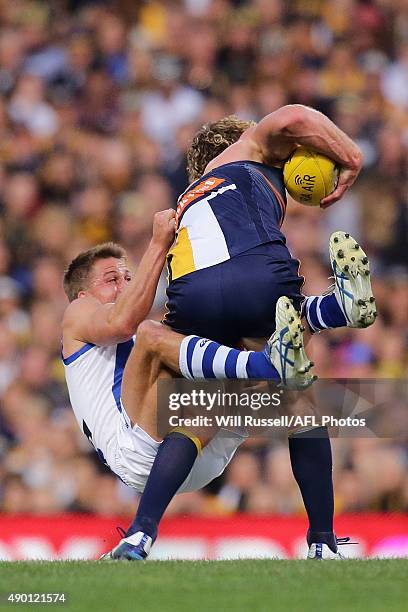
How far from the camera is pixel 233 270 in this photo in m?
4.93

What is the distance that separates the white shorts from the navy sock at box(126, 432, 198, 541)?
257 mm

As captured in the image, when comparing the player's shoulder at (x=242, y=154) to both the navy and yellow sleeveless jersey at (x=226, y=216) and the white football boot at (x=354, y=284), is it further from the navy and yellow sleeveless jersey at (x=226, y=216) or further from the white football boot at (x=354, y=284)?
the white football boot at (x=354, y=284)

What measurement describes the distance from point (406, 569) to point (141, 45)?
24.7 ft

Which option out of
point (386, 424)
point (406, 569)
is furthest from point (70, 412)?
point (406, 569)

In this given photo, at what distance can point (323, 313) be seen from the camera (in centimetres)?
498

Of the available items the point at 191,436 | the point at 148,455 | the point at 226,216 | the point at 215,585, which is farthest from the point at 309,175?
the point at 215,585

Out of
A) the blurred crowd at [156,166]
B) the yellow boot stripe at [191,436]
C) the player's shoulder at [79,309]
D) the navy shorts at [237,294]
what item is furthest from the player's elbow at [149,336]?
the blurred crowd at [156,166]

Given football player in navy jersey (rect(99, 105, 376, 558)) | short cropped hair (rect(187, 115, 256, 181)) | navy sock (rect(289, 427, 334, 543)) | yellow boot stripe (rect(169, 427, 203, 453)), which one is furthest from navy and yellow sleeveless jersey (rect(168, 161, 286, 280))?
navy sock (rect(289, 427, 334, 543))

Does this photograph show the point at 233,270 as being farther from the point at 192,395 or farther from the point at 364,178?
the point at 364,178

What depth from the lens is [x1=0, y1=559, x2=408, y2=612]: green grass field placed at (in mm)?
3627

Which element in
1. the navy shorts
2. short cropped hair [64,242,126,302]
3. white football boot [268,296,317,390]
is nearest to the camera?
white football boot [268,296,317,390]

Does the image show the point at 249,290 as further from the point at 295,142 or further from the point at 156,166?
the point at 156,166

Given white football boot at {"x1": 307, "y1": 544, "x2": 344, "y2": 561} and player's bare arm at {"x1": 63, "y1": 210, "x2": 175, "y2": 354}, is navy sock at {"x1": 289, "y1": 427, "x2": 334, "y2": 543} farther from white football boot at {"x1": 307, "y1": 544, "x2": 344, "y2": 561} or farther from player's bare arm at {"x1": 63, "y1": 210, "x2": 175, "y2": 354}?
player's bare arm at {"x1": 63, "y1": 210, "x2": 175, "y2": 354}

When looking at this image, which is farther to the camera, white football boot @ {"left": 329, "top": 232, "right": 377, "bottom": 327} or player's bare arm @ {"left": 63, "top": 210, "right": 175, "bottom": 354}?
player's bare arm @ {"left": 63, "top": 210, "right": 175, "bottom": 354}
